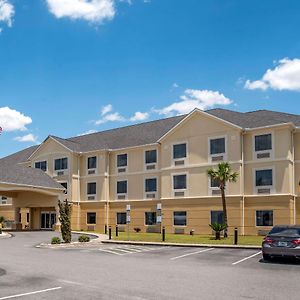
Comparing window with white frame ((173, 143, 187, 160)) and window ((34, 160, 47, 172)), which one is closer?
window with white frame ((173, 143, 187, 160))

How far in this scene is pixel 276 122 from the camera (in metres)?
36.2

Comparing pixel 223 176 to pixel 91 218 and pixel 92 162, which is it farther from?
pixel 91 218

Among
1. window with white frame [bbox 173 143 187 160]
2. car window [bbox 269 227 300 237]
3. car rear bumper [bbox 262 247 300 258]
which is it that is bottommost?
car rear bumper [bbox 262 247 300 258]

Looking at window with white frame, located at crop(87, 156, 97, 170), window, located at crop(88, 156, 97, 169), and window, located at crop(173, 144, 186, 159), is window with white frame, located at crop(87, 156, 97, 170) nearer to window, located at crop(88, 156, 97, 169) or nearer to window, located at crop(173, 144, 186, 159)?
window, located at crop(88, 156, 97, 169)

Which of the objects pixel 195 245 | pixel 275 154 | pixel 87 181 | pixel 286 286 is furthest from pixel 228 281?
pixel 87 181

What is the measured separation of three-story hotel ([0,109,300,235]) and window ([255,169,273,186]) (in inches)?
3.1

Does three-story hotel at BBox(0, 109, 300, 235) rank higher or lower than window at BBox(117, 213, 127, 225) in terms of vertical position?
higher

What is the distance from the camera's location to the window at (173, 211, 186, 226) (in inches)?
1578

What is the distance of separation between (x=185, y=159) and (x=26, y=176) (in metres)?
16.5

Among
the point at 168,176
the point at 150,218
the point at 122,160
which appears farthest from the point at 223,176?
the point at 122,160

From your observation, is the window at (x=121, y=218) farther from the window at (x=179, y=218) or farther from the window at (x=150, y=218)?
the window at (x=179, y=218)

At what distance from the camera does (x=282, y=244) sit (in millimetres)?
17469

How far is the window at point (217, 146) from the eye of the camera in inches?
1505

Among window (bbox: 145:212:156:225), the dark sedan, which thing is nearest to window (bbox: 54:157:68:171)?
window (bbox: 145:212:156:225)
